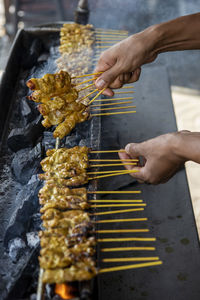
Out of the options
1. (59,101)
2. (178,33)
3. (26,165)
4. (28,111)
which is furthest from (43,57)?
(178,33)

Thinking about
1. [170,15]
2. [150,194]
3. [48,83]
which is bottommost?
[150,194]

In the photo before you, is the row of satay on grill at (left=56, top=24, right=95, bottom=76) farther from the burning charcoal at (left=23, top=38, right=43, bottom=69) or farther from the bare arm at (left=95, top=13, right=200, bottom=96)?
the bare arm at (left=95, top=13, right=200, bottom=96)

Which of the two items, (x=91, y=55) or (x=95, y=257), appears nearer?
(x=95, y=257)

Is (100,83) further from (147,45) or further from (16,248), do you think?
(16,248)

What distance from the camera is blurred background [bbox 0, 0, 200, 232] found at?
696cm

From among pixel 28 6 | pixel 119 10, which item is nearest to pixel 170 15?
pixel 119 10

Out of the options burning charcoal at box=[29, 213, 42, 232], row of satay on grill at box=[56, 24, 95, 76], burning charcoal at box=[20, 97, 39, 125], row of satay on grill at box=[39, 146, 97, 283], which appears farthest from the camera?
row of satay on grill at box=[56, 24, 95, 76]

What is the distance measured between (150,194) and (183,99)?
11.2 ft

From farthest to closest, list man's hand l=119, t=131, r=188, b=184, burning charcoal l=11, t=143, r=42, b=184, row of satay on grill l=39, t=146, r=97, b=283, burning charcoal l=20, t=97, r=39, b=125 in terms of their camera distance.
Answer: burning charcoal l=20, t=97, r=39, b=125
burning charcoal l=11, t=143, r=42, b=184
man's hand l=119, t=131, r=188, b=184
row of satay on grill l=39, t=146, r=97, b=283

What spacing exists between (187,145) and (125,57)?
1.50 metres

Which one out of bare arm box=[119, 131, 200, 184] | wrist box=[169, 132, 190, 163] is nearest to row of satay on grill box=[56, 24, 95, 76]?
bare arm box=[119, 131, 200, 184]

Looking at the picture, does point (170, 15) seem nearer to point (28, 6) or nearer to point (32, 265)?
point (28, 6)

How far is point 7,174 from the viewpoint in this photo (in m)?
3.91

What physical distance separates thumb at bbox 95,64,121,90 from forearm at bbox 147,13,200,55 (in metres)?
0.53
